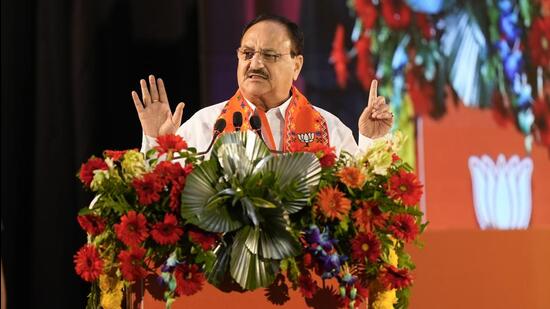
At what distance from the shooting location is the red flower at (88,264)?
1.60m

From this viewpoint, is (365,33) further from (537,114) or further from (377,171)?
(377,171)

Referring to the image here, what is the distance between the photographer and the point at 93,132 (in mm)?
3391

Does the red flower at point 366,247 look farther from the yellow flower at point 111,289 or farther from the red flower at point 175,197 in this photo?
the yellow flower at point 111,289

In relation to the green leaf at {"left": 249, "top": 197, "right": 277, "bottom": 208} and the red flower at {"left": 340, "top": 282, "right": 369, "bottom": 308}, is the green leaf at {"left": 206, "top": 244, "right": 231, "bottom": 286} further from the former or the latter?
the red flower at {"left": 340, "top": 282, "right": 369, "bottom": 308}

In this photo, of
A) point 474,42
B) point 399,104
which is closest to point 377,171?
point 399,104

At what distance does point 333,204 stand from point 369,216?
91 mm

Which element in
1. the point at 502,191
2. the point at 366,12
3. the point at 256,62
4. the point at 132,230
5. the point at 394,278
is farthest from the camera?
the point at 502,191

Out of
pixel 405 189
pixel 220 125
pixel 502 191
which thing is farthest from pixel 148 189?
pixel 502 191

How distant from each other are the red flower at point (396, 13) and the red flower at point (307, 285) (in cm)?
237

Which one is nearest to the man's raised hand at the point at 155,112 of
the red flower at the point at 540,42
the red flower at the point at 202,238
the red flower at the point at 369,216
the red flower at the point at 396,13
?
the red flower at the point at 202,238

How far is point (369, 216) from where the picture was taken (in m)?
1.66

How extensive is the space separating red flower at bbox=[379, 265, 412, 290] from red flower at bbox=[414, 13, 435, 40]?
2302 mm

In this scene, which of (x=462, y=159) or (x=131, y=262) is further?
(x=462, y=159)

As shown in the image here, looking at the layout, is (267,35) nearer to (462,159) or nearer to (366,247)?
(366,247)
